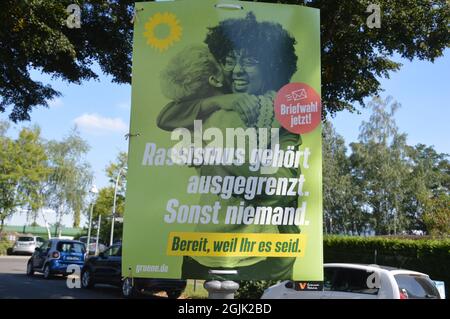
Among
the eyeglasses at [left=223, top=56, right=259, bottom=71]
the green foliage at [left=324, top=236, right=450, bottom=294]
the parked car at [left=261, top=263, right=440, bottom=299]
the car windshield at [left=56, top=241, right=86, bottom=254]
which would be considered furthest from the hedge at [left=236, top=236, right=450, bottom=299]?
the eyeglasses at [left=223, top=56, right=259, bottom=71]

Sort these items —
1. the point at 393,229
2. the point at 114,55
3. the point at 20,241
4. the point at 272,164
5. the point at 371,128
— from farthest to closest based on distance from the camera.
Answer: the point at 393,229
the point at 371,128
the point at 20,241
the point at 114,55
the point at 272,164

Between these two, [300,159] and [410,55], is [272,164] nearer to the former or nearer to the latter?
[300,159]

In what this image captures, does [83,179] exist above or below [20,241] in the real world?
above

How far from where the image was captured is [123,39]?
1006 cm

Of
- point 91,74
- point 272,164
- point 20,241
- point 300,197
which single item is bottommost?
point 20,241

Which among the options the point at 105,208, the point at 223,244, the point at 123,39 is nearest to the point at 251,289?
the point at 123,39

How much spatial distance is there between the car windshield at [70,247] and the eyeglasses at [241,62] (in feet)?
61.8

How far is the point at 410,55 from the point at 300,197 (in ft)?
26.1

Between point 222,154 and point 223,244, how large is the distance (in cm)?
71

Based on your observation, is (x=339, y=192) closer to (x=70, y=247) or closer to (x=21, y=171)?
(x=21, y=171)

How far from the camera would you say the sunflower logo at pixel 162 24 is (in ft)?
12.8

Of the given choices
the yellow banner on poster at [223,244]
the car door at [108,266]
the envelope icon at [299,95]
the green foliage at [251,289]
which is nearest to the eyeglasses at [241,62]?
the envelope icon at [299,95]

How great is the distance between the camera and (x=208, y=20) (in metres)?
3.92
